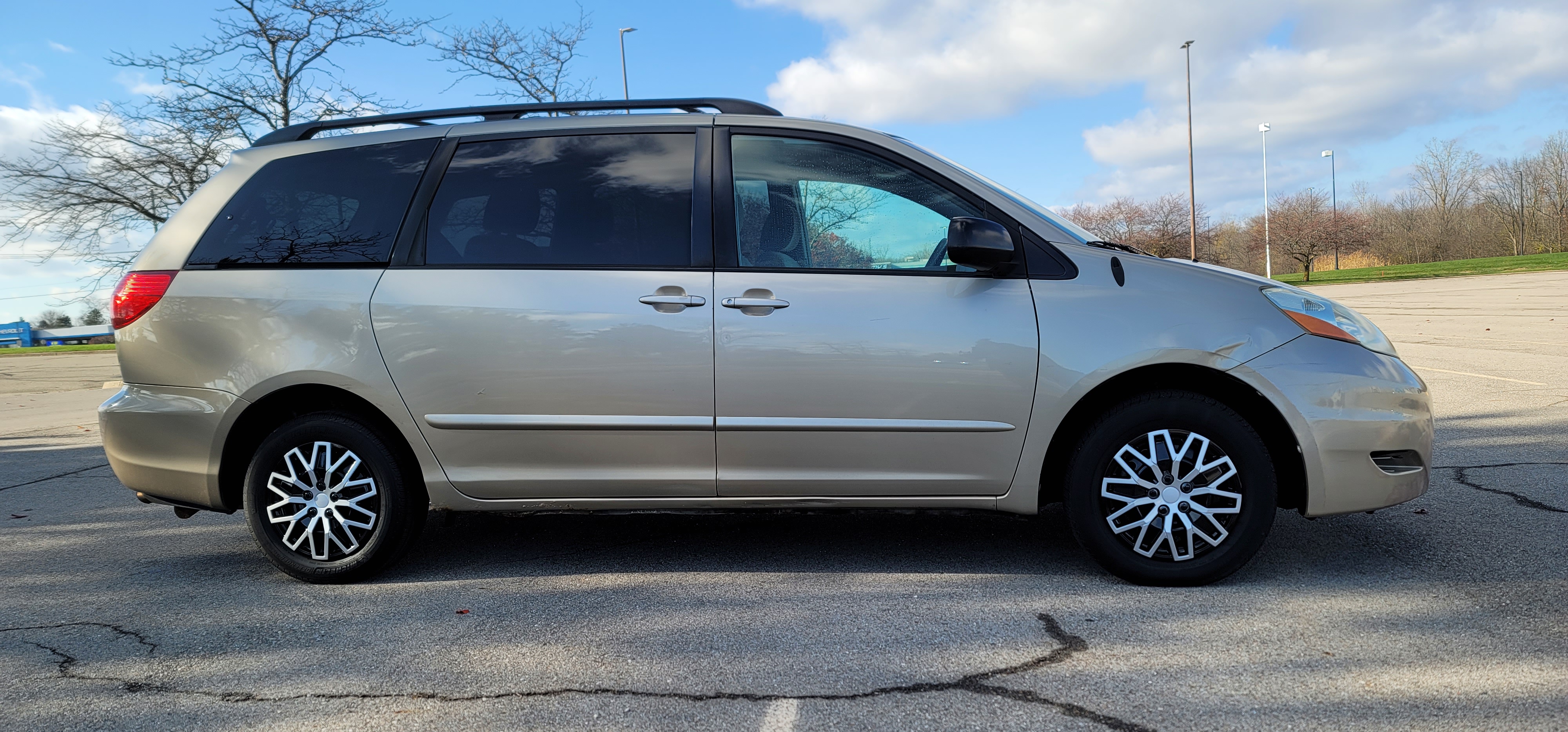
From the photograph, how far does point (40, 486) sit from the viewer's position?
6.49m

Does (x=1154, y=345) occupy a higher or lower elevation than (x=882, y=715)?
higher

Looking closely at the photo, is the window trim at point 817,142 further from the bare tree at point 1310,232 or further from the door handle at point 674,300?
the bare tree at point 1310,232

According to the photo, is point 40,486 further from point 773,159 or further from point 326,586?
point 773,159

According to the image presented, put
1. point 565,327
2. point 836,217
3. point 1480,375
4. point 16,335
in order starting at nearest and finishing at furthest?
point 565,327 → point 836,217 → point 1480,375 → point 16,335

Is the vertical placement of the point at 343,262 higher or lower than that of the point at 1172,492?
higher

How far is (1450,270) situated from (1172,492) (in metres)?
45.5

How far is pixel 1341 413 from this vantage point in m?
3.42

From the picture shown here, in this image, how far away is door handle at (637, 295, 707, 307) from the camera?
11.9 feet

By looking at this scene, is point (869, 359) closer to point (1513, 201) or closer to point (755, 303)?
point (755, 303)

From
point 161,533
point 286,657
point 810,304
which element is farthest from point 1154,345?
point 161,533

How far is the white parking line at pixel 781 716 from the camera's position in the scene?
2.43 m

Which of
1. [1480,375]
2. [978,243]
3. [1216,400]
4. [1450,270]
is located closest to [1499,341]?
[1480,375]

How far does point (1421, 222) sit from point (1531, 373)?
55.0 m

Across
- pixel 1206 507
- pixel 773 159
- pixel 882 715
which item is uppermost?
pixel 773 159
